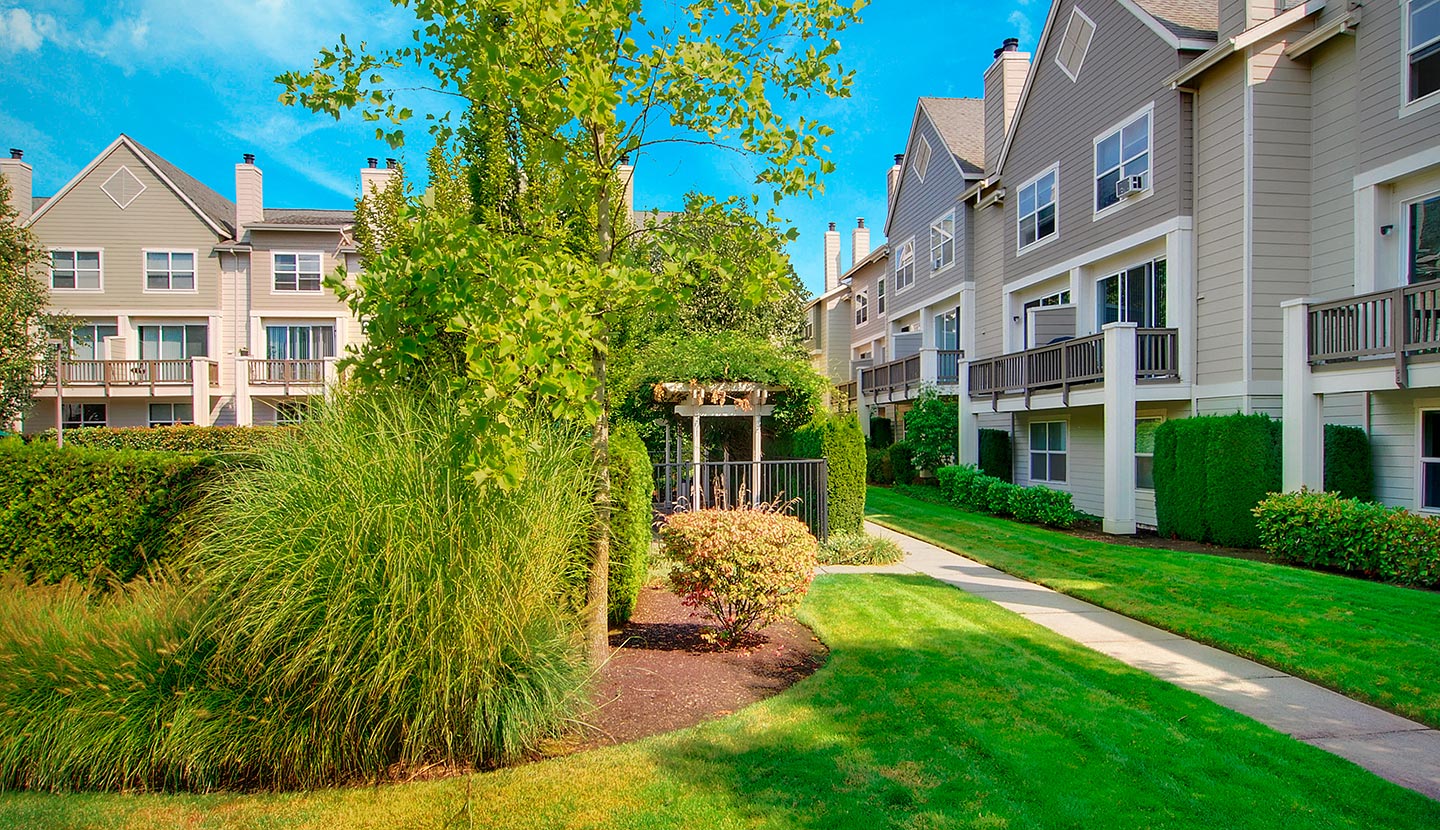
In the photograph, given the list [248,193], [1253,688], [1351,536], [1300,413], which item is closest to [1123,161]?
[1300,413]

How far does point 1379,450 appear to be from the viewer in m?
11.0

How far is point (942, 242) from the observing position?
2358cm

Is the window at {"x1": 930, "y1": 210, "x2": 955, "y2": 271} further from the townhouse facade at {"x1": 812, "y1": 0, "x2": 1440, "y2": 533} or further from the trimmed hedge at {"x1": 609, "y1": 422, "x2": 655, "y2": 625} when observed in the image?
the trimmed hedge at {"x1": 609, "y1": 422, "x2": 655, "y2": 625}

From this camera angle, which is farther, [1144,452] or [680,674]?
[1144,452]

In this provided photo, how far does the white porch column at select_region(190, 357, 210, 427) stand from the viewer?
2684 centimetres

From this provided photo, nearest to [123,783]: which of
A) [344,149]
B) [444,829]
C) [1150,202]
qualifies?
[444,829]

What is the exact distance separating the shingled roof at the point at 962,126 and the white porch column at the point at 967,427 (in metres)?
5.88

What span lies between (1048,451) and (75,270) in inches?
1279

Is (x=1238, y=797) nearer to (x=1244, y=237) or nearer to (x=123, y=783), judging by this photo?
(x=123, y=783)

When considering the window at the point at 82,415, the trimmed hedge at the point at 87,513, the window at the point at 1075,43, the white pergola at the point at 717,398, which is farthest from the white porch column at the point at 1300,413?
the window at the point at 82,415

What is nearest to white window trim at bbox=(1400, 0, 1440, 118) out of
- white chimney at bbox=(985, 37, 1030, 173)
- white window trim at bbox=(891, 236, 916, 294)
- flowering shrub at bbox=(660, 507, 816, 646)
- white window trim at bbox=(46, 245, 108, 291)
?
white chimney at bbox=(985, 37, 1030, 173)

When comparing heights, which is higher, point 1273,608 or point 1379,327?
point 1379,327

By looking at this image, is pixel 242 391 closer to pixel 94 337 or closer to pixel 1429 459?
pixel 94 337

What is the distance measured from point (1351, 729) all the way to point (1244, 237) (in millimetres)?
9975
